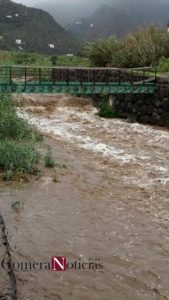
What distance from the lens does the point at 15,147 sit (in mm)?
11789

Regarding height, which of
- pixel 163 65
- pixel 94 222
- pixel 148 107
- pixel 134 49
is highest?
pixel 134 49

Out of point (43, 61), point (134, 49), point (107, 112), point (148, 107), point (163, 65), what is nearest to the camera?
point (148, 107)

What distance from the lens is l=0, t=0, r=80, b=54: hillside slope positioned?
6944 centimetres

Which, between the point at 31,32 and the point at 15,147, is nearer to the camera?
the point at 15,147

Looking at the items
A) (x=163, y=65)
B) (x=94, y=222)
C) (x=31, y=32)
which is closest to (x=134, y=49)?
(x=163, y=65)

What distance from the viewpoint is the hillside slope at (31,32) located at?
69.4m

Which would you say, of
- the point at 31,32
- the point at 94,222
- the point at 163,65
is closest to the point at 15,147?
the point at 94,222

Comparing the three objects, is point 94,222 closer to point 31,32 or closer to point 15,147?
point 15,147

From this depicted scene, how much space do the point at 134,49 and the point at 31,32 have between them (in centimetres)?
5242

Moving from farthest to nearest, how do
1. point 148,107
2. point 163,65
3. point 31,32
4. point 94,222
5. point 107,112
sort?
1. point 31,32
2. point 163,65
3. point 107,112
4. point 148,107
5. point 94,222

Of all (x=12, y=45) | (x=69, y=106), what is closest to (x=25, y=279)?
(x=69, y=106)

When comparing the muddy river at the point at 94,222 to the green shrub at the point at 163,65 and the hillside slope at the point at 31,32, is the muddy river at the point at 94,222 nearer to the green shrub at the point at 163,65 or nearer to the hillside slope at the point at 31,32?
the green shrub at the point at 163,65

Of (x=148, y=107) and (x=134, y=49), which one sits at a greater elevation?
(x=134, y=49)

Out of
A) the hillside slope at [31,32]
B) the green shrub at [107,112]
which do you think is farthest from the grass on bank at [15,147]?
the hillside slope at [31,32]
